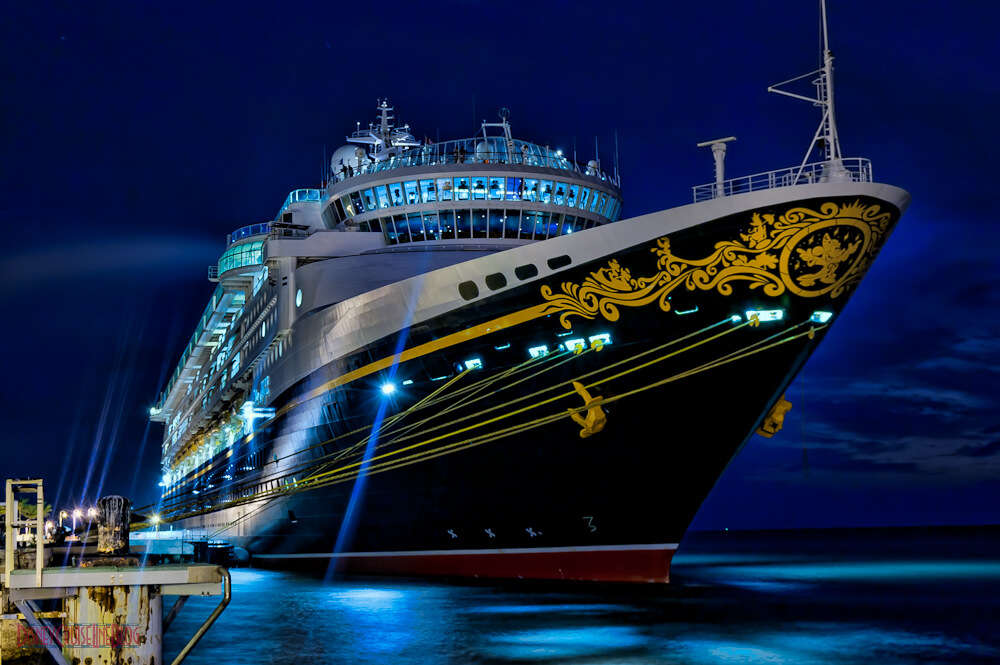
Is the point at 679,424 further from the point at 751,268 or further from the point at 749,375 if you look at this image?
the point at 751,268

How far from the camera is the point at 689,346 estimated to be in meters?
21.9

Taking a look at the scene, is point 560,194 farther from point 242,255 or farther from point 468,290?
point 242,255

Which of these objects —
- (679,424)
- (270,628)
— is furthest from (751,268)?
(270,628)

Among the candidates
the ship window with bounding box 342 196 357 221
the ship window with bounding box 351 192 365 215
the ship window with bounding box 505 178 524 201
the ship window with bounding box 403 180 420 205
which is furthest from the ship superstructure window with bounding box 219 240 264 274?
the ship window with bounding box 505 178 524 201

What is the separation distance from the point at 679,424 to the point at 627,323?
2625mm

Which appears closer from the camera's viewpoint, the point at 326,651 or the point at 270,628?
the point at 326,651

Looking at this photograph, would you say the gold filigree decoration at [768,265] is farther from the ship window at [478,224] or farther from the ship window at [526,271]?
the ship window at [478,224]

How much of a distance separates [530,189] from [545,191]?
495mm

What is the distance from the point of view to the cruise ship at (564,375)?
68.6ft

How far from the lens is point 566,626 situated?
20188 millimetres

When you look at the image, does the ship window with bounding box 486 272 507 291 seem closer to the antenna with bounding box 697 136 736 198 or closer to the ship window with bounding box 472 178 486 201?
the antenna with bounding box 697 136 736 198

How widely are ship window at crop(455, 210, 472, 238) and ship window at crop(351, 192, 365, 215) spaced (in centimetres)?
331

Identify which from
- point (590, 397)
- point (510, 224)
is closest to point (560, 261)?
point (590, 397)

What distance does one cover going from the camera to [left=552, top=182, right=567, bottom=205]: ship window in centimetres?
3219
